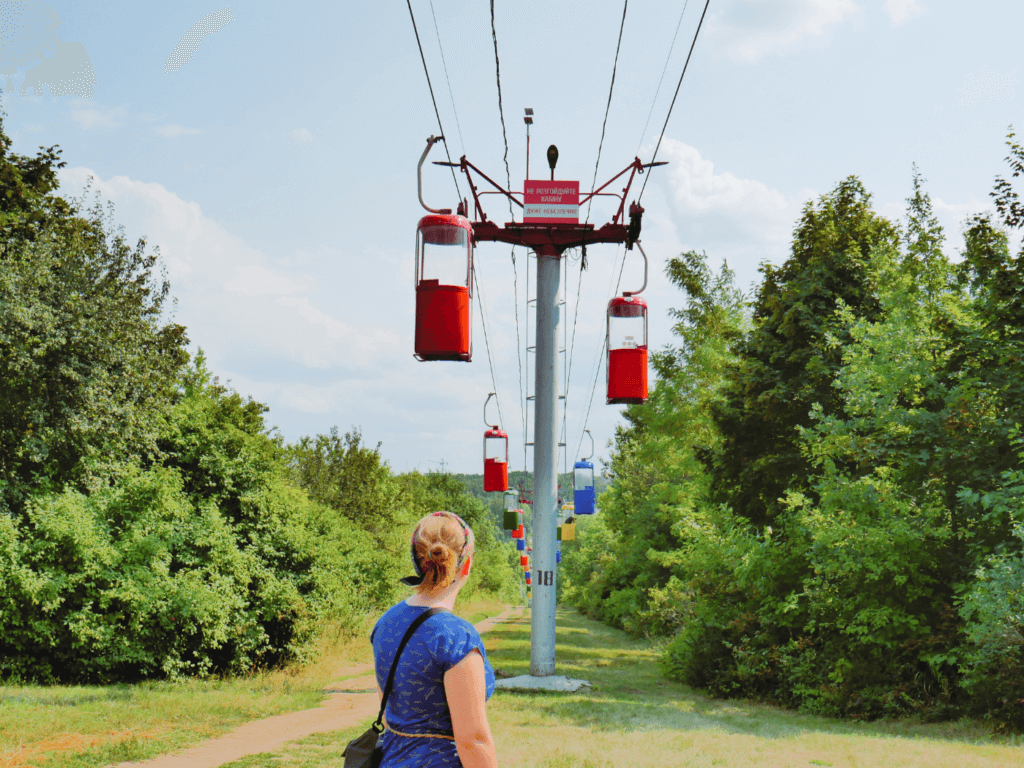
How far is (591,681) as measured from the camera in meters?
20.9

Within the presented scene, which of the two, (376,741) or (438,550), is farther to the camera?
(376,741)

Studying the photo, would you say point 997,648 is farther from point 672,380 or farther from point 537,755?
point 672,380

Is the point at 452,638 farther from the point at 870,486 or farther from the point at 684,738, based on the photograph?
the point at 870,486

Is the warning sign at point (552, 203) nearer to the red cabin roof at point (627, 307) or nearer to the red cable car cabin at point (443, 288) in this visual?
the red cabin roof at point (627, 307)

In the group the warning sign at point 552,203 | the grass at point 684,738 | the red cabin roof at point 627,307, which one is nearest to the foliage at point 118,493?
the grass at point 684,738

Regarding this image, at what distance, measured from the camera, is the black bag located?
3.07m

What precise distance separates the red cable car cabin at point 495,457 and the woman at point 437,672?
24.9 m

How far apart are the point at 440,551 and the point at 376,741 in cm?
84

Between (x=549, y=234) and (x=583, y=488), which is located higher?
(x=549, y=234)

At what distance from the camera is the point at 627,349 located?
56.0 feet

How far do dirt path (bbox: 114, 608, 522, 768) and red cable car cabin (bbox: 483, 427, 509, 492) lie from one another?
984cm

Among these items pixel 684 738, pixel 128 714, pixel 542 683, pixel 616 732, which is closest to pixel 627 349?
pixel 616 732

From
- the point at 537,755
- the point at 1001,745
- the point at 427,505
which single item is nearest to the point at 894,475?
the point at 1001,745

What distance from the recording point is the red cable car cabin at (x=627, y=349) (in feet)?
55.3
